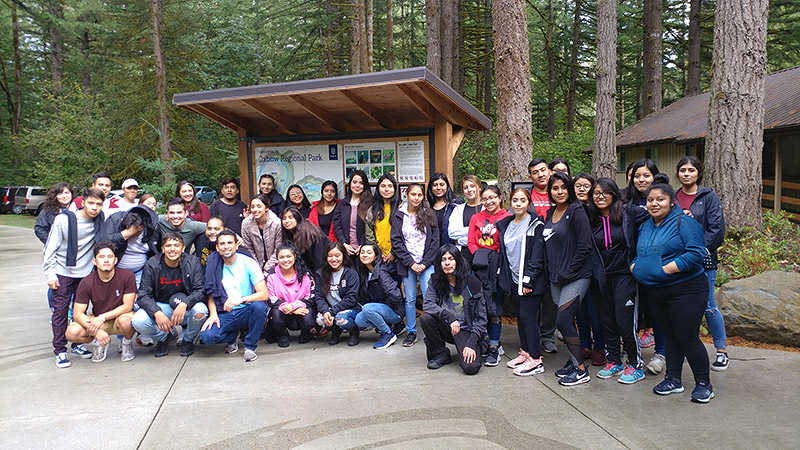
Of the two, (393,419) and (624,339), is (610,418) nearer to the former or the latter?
(624,339)

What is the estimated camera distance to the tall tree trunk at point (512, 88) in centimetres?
782

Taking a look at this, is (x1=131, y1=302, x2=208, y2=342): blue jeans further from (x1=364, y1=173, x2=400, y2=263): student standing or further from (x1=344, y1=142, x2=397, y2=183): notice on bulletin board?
(x1=344, y1=142, x2=397, y2=183): notice on bulletin board

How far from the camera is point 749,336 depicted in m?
5.53

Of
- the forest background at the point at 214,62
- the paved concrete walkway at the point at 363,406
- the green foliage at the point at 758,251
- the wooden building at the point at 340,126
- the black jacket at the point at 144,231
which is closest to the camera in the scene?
the paved concrete walkway at the point at 363,406

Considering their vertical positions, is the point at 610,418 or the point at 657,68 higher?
the point at 657,68

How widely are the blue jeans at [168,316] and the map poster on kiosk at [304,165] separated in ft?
10.2

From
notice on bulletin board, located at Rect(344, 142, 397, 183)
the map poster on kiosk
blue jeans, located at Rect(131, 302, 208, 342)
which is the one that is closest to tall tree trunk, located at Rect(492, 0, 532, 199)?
notice on bulletin board, located at Rect(344, 142, 397, 183)

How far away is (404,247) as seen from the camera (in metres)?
5.84

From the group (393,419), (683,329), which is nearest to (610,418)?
(683,329)

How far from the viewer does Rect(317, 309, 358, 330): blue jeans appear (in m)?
5.79

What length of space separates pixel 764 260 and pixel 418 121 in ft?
15.8

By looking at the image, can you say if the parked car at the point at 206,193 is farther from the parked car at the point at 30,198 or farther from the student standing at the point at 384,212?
the student standing at the point at 384,212

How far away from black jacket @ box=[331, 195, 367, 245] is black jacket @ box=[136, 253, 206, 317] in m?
1.65

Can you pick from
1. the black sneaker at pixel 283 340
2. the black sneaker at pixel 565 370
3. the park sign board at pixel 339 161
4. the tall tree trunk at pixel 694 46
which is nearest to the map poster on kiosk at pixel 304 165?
the park sign board at pixel 339 161
